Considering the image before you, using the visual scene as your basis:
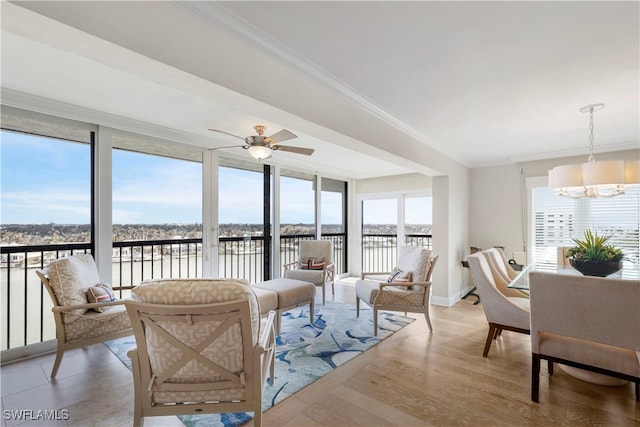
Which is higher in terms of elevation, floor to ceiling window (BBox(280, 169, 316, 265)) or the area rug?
floor to ceiling window (BBox(280, 169, 316, 265))

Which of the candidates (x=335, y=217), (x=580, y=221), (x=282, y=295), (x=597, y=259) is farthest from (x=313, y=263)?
(x=580, y=221)

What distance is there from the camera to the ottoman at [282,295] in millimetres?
3066

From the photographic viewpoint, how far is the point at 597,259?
261 cm

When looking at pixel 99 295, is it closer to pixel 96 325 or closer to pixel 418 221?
pixel 96 325

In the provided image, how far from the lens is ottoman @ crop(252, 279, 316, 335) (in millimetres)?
3066

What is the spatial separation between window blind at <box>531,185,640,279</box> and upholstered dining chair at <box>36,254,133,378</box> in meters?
4.75

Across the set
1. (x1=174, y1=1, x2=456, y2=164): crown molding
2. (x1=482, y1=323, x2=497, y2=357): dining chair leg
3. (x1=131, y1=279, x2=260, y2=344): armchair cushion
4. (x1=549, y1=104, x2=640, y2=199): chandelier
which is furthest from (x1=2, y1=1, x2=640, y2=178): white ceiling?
(x1=482, y1=323, x2=497, y2=357): dining chair leg

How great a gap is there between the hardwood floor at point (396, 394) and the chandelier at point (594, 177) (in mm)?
1682

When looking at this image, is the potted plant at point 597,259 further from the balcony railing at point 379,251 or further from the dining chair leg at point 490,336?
the balcony railing at point 379,251

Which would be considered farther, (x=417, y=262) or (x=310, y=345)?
(x=417, y=262)

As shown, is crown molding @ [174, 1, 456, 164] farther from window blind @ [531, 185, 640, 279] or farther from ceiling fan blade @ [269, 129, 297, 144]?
window blind @ [531, 185, 640, 279]

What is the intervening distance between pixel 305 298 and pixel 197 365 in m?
2.02

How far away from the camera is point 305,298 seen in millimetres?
3463

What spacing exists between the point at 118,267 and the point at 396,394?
345 cm
